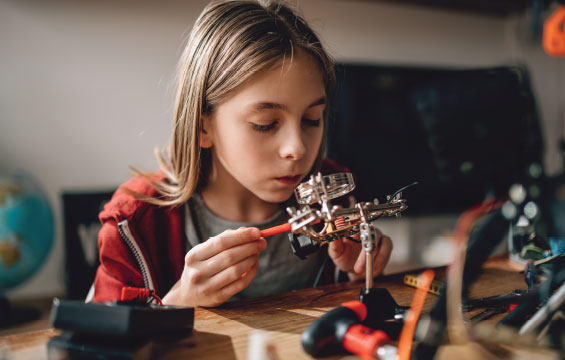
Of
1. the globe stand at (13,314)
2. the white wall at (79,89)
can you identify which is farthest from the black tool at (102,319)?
the globe stand at (13,314)

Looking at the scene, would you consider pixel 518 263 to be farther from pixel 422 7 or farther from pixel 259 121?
pixel 422 7

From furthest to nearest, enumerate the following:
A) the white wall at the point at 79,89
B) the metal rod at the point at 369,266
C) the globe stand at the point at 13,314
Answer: the white wall at the point at 79,89 < the globe stand at the point at 13,314 < the metal rod at the point at 369,266

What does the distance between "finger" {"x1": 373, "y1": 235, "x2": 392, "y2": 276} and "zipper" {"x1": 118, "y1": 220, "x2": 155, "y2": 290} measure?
1.24ft

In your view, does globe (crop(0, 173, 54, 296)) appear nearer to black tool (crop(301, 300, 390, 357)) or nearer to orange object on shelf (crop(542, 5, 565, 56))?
black tool (crop(301, 300, 390, 357))

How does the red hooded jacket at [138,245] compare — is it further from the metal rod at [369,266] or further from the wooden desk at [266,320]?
the metal rod at [369,266]

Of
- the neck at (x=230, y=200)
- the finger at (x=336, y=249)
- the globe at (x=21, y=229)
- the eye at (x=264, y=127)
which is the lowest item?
the globe at (x=21, y=229)

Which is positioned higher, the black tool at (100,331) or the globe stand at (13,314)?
the black tool at (100,331)

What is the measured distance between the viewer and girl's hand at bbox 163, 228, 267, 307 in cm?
53

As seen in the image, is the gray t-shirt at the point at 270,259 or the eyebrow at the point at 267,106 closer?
the eyebrow at the point at 267,106

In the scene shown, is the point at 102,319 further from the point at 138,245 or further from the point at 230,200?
the point at 230,200

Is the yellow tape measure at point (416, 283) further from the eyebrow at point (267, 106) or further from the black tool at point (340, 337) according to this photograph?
the eyebrow at point (267, 106)

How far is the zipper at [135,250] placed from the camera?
655 millimetres

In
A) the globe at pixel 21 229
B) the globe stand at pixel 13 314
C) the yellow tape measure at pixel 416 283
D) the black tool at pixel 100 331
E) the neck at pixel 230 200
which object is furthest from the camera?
the globe stand at pixel 13 314

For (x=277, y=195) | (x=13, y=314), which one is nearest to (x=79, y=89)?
(x=13, y=314)
